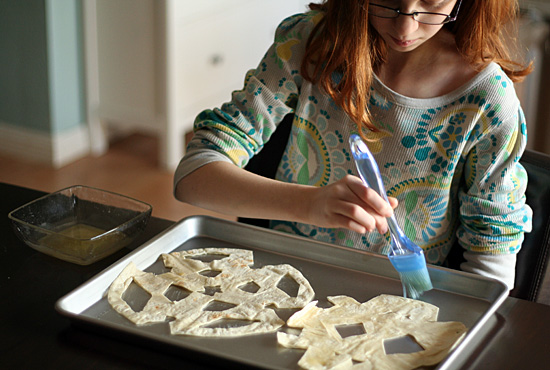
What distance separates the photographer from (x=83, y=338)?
79 cm

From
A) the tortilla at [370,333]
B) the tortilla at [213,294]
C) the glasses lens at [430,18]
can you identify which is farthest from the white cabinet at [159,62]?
the tortilla at [370,333]

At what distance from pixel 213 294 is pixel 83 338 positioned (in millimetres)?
174

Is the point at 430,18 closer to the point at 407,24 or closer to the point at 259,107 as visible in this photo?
the point at 407,24

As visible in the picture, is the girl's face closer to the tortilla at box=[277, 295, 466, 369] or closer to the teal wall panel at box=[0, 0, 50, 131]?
the tortilla at box=[277, 295, 466, 369]

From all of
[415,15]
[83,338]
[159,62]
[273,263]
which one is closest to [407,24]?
[415,15]

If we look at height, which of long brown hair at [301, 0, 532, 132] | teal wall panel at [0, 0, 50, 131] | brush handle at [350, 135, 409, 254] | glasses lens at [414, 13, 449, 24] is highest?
glasses lens at [414, 13, 449, 24]

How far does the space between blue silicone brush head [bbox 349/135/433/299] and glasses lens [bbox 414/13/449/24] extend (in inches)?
8.8

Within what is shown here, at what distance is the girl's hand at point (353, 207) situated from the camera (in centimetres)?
91

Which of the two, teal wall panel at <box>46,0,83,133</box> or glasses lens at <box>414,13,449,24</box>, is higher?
glasses lens at <box>414,13,449,24</box>

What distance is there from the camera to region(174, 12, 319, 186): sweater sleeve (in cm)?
119

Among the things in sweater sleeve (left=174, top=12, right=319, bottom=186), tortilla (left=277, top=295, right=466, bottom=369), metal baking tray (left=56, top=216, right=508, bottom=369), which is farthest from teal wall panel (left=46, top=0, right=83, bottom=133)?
tortilla (left=277, top=295, right=466, bottom=369)

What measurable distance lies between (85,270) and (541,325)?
57 cm

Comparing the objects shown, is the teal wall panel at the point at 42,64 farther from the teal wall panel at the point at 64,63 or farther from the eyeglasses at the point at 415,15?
the eyeglasses at the point at 415,15

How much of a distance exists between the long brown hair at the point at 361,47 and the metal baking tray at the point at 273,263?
29cm
